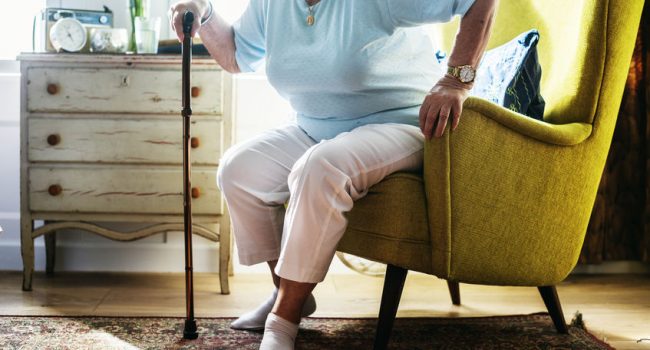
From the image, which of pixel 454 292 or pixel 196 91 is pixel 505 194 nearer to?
pixel 454 292

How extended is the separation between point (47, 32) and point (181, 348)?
1.38m

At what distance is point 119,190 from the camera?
2.17 m

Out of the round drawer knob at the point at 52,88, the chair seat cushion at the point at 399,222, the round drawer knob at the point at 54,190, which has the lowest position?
the round drawer knob at the point at 54,190

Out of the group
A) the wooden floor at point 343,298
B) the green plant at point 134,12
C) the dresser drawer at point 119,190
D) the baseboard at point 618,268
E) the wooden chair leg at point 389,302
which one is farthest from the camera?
the baseboard at point 618,268

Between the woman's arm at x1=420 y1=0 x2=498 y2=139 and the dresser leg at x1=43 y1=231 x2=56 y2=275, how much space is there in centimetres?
169

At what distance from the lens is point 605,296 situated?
7.20ft

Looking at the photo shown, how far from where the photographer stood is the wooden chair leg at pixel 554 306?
171 cm

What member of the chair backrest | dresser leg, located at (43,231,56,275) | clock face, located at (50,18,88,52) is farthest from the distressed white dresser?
the chair backrest

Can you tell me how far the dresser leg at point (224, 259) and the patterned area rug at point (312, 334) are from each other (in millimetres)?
373

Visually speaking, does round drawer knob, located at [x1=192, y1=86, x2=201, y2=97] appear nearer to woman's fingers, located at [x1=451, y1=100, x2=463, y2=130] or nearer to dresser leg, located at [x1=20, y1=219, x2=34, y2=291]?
dresser leg, located at [x1=20, y1=219, x2=34, y2=291]

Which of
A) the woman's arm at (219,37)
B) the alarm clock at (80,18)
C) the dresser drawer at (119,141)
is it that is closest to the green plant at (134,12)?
the alarm clock at (80,18)

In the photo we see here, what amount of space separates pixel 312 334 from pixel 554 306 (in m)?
0.64

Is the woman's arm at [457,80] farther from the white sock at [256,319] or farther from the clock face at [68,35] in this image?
the clock face at [68,35]

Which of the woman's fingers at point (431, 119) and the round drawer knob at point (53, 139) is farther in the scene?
the round drawer knob at point (53, 139)
